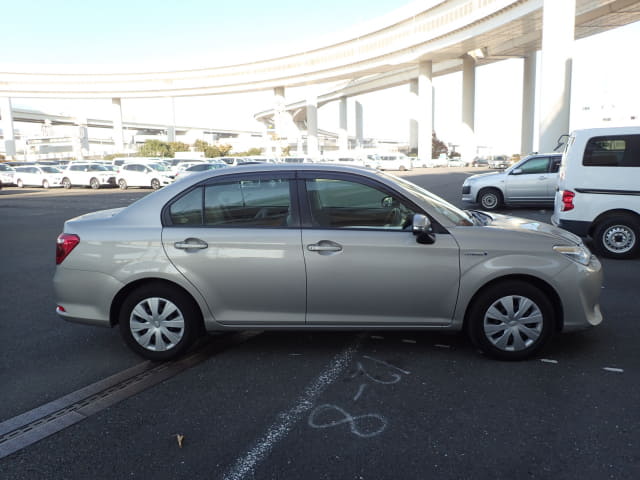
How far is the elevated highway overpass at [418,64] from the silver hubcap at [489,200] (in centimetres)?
2328

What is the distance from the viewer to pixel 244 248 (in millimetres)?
4027

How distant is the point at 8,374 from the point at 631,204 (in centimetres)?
832

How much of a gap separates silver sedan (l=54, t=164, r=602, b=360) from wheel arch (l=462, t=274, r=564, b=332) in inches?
0.4

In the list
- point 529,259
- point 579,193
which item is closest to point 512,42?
point 579,193

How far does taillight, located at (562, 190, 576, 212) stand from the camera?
8078 millimetres

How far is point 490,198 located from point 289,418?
13.2m

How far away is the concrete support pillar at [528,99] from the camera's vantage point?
66.1 metres

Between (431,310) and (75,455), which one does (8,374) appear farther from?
(431,310)

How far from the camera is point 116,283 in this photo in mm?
4098

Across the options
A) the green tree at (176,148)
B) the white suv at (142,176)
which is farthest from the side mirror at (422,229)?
the green tree at (176,148)

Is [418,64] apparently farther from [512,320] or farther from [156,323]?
[156,323]

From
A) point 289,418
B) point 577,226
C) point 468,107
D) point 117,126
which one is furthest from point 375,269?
point 117,126

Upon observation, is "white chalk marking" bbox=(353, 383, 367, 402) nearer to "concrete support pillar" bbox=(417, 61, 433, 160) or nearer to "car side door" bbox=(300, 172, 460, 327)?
"car side door" bbox=(300, 172, 460, 327)

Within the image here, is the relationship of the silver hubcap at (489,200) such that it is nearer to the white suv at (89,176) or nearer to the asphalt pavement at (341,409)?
the asphalt pavement at (341,409)
